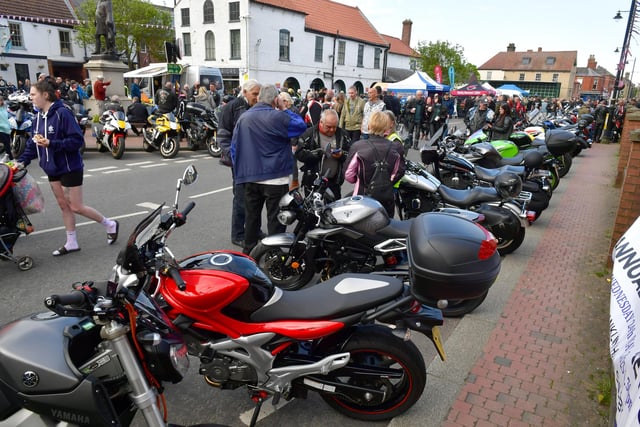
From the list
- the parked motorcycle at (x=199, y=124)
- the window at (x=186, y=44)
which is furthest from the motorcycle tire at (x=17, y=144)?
the window at (x=186, y=44)

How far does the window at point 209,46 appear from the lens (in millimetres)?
35275

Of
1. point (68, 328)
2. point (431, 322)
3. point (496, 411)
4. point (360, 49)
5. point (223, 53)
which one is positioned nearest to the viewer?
point (68, 328)

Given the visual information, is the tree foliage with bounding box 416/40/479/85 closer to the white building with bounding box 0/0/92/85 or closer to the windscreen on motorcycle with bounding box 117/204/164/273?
the white building with bounding box 0/0/92/85

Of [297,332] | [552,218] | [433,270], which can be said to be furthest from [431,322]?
[552,218]

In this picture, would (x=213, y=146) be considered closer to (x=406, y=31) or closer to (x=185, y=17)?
(x=185, y=17)

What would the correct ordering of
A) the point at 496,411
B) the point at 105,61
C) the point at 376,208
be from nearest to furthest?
the point at 496,411, the point at 376,208, the point at 105,61

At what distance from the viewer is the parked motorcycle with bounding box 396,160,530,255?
17.3 ft

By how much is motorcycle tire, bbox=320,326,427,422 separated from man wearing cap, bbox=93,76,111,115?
15.7 metres

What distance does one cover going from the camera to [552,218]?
7613mm

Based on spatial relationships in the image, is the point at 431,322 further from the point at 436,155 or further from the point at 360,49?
the point at 360,49

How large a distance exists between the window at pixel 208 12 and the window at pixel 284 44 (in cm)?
541

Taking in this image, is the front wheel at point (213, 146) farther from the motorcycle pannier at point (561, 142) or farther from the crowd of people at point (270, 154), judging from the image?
the motorcycle pannier at point (561, 142)

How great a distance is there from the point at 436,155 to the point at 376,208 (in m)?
3.59

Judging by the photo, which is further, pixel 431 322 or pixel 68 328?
pixel 431 322
